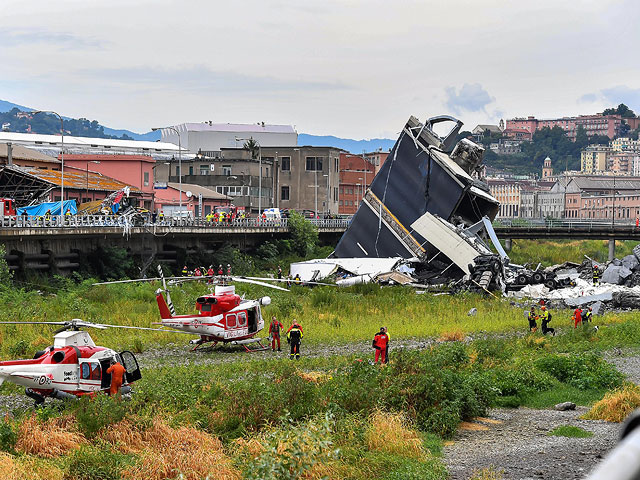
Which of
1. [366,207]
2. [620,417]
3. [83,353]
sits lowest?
[620,417]

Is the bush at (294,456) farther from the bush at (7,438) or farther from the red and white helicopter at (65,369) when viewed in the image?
the red and white helicopter at (65,369)

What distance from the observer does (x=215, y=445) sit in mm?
15234

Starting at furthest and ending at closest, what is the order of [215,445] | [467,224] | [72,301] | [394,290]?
[467,224] < [394,290] < [72,301] < [215,445]

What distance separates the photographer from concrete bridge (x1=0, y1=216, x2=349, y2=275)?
43.4 meters

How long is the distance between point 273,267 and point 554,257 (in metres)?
33.6

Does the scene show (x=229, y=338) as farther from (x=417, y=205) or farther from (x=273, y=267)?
(x=273, y=267)

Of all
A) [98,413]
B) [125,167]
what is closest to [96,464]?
[98,413]

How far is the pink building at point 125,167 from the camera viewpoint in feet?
233

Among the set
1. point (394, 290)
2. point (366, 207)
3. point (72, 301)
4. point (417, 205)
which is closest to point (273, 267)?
point (366, 207)

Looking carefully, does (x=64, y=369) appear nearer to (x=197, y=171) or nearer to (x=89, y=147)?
(x=197, y=171)

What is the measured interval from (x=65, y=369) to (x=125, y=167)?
182 feet

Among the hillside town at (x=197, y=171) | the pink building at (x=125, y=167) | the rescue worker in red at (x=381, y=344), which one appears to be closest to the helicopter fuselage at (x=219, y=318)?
the rescue worker in red at (x=381, y=344)

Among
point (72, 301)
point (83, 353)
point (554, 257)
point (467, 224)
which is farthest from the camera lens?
point (554, 257)

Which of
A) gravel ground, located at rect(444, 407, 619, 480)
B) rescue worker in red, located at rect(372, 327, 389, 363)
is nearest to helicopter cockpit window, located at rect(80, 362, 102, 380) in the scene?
gravel ground, located at rect(444, 407, 619, 480)
